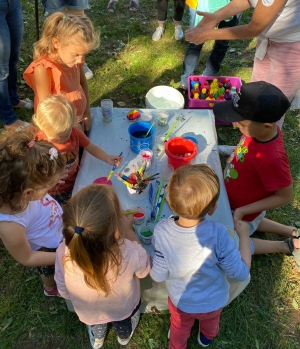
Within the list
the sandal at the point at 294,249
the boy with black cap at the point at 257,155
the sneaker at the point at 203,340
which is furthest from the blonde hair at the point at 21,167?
the sandal at the point at 294,249

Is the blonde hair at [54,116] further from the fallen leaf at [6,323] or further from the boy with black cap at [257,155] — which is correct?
the fallen leaf at [6,323]

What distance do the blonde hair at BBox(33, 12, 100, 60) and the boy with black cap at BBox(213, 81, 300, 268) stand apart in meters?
1.13

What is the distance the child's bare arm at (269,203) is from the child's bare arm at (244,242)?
0.19 metres

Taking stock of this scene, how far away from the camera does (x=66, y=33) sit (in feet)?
8.12

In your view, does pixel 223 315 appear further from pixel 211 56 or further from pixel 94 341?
pixel 211 56

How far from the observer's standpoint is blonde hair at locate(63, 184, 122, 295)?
1436mm

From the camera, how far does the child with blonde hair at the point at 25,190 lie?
1697 millimetres

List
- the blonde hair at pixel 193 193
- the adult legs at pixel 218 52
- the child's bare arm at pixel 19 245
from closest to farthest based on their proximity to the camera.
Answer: the blonde hair at pixel 193 193, the child's bare arm at pixel 19 245, the adult legs at pixel 218 52

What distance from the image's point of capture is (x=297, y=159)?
3787mm

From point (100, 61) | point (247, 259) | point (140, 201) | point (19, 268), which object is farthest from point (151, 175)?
point (100, 61)

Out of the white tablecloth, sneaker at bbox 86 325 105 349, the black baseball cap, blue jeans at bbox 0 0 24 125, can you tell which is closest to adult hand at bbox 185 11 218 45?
the white tablecloth

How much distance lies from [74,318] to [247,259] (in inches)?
53.6

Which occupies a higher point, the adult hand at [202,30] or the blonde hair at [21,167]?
the adult hand at [202,30]

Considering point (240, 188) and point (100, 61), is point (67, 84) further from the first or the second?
point (100, 61)
